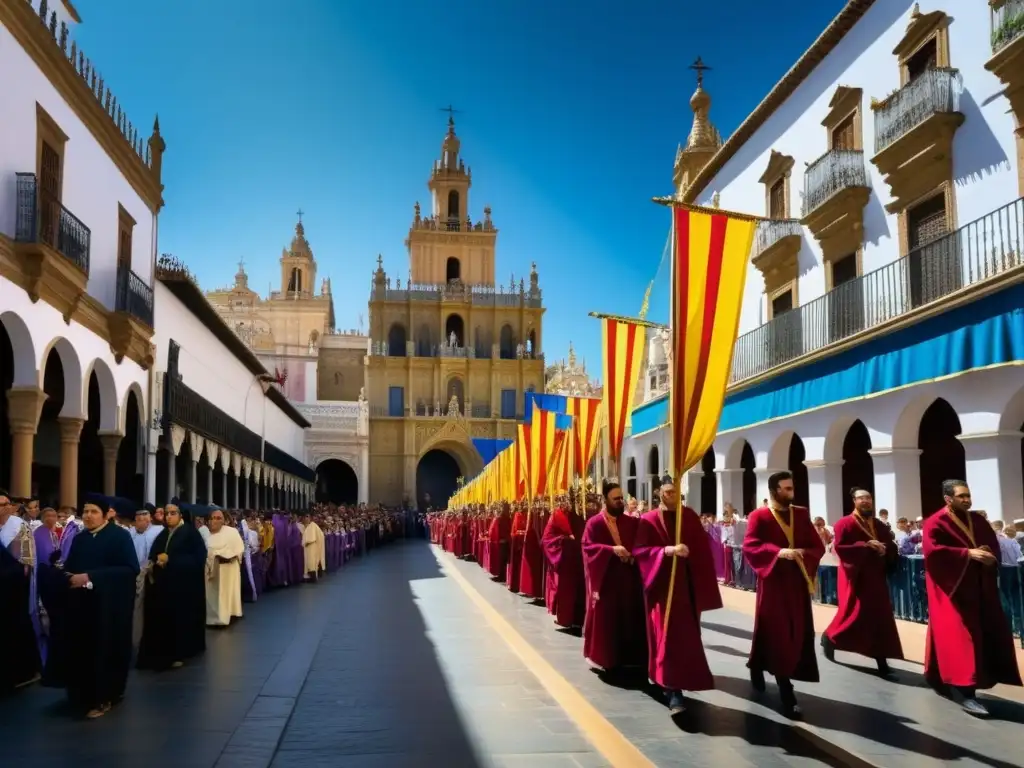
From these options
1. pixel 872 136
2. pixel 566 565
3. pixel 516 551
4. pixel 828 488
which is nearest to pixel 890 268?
pixel 872 136

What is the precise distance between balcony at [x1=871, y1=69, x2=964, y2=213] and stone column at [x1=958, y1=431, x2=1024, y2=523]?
13.6 feet

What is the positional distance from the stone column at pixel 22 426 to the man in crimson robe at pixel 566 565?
27.9 feet

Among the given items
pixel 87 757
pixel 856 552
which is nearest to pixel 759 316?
pixel 856 552

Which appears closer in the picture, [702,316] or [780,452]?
[702,316]

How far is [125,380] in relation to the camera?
66.4ft

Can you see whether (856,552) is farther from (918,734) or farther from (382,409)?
(382,409)

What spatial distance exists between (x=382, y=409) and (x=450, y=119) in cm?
2360

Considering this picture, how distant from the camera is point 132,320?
19.4 m

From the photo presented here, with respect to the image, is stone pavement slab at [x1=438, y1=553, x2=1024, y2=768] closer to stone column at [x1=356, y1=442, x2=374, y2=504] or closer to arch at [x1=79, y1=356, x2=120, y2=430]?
arch at [x1=79, y1=356, x2=120, y2=430]

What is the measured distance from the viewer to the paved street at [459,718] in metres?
6.33

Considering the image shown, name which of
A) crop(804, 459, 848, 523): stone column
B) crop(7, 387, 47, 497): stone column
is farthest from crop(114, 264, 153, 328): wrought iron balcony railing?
crop(804, 459, 848, 523): stone column

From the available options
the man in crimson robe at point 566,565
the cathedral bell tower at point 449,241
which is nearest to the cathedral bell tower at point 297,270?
the cathedral bell tower at point 449,241

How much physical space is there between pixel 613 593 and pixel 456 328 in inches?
2289

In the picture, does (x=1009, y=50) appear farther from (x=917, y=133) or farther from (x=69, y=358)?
(x=69, y=358)
